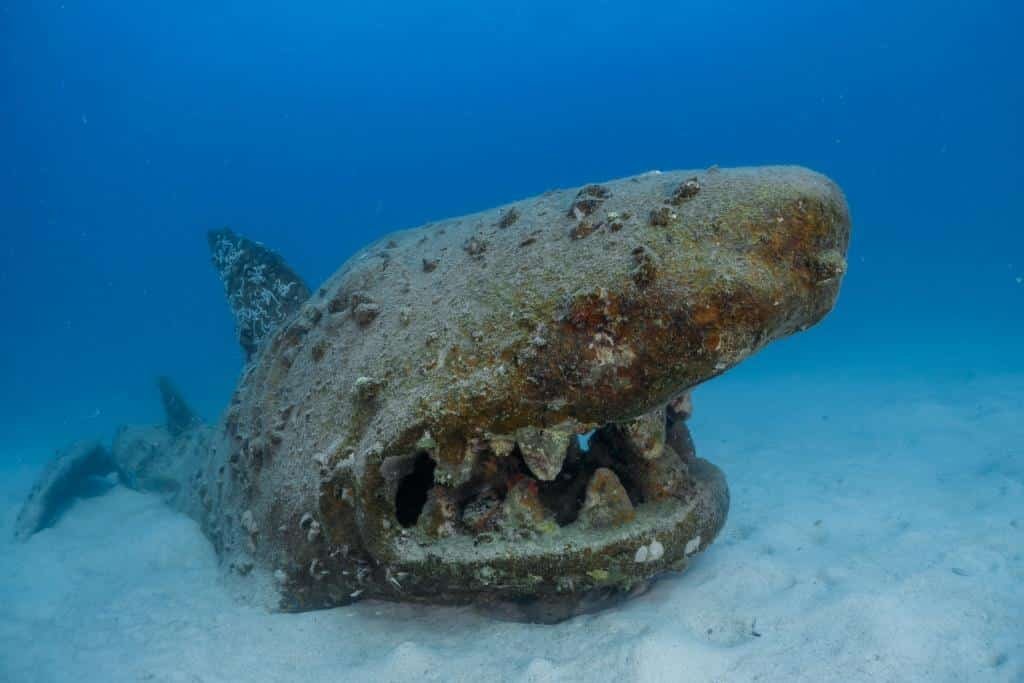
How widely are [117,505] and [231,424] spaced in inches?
196

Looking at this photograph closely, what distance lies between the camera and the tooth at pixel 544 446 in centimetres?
307

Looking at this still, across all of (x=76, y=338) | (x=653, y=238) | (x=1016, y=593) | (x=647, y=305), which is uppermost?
(x=76, y=338)

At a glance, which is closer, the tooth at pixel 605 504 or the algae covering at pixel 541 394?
the algae covering at pixel 541 394

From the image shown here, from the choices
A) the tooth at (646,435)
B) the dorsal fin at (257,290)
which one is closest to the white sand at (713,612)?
the tooth at (646,435)

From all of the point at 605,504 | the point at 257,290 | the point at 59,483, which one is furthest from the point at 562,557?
the point at 59,483

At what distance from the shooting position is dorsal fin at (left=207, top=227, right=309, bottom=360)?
6480 mm

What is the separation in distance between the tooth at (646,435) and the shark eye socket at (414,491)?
1.29 meters

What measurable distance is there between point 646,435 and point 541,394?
3.13 ft

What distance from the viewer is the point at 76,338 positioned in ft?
225

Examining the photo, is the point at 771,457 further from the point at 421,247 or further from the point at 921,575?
the point at 421,247

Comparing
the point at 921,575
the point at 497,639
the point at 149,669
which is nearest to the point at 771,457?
the point at 921,575

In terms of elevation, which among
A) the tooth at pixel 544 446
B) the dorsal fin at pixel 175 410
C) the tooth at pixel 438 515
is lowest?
the tooth at pixel 438 515

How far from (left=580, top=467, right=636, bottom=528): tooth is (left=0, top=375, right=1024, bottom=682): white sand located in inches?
25.7

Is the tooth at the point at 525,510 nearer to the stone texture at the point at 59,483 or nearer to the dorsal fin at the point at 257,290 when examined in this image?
the dorsal fin at the point at 257,290
